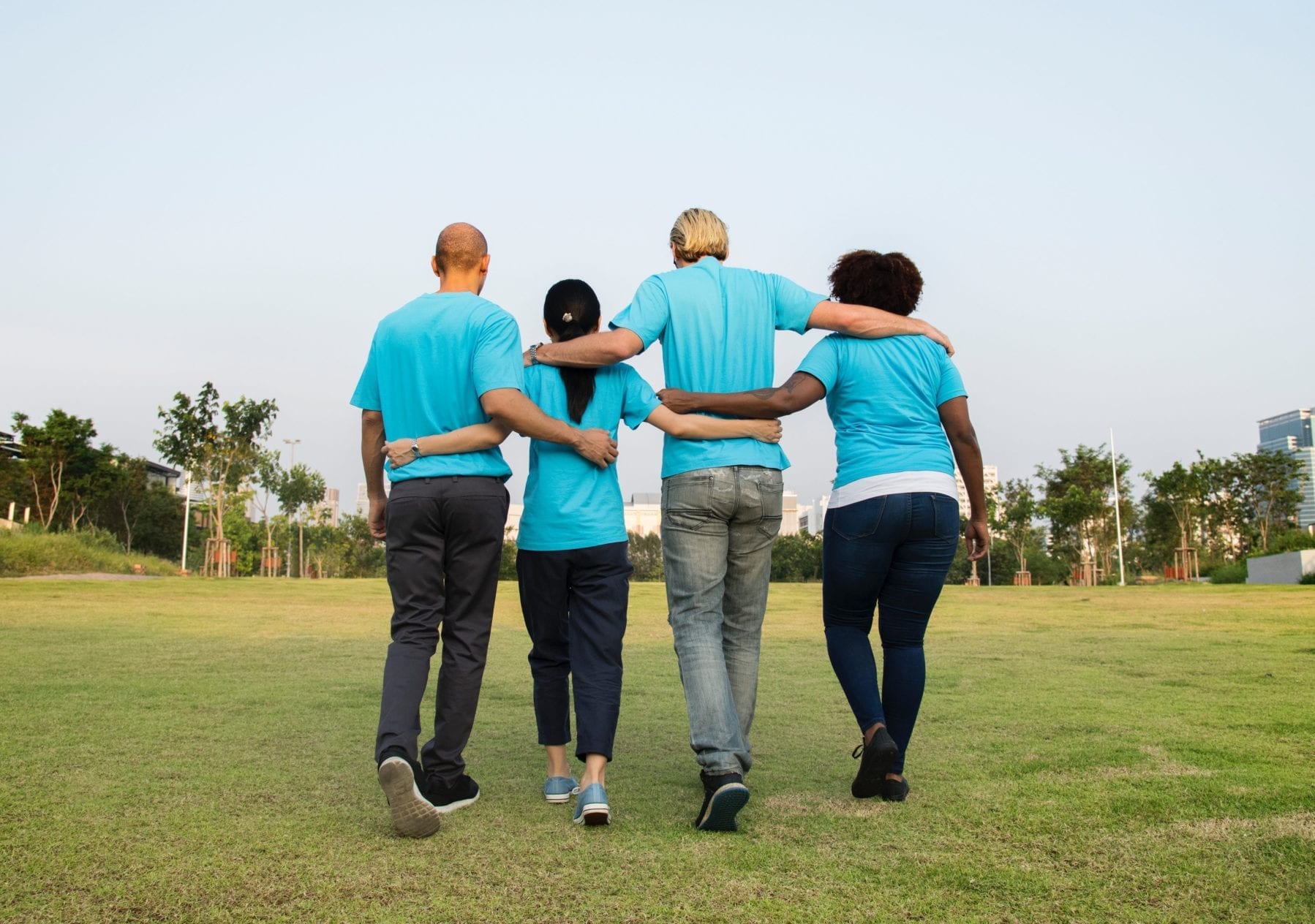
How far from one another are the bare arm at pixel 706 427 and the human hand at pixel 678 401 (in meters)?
0.02

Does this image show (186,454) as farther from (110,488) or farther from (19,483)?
(19,483)

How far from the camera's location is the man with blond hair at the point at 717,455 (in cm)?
358

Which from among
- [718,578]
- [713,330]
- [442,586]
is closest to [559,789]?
[442,586]

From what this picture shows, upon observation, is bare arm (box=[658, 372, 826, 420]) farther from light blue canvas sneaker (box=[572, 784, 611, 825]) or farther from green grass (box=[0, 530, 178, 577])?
green grass (box=[0, 530, 178, 577])

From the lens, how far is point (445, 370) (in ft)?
11.8

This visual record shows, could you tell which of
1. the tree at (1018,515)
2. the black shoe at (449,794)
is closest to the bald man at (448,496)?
the black shoe at (449,794)

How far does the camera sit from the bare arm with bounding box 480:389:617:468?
11.4 feet

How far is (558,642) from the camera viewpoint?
148 inches

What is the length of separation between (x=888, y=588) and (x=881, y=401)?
732 mm

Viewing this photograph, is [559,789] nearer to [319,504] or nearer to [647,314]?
[647,314]

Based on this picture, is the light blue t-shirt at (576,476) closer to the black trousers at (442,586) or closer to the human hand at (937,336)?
the black trousers at (442,586)

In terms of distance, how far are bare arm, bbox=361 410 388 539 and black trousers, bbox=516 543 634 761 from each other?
63 centimetres

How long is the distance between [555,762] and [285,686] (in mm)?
3518

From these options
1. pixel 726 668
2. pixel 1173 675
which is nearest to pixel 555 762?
pixel 726 668
